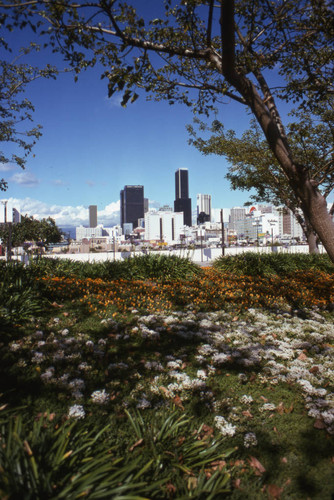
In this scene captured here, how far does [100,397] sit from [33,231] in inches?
2416

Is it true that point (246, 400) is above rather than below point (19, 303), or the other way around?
below

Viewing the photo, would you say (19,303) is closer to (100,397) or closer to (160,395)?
(100,397)

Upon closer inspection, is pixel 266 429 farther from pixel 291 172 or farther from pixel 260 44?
pixel 260 44

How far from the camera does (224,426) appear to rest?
9.03 feet

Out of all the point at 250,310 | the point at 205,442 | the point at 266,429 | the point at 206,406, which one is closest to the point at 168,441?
the point at 205,442

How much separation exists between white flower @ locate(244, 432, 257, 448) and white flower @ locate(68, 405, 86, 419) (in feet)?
4.83

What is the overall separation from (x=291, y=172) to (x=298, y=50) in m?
3.84

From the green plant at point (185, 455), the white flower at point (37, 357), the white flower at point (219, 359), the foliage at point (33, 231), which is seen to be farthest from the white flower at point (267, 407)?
the foliage at point (33, 231)

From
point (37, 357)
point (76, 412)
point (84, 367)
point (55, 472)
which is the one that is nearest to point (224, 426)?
point (76, 412)

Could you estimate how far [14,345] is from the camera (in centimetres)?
397

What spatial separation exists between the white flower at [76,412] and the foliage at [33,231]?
5735 centimetres

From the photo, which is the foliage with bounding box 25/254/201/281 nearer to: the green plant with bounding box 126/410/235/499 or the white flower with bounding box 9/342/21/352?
the white flower with bounding box 9/342/21/352

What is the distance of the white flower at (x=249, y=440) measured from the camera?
2554 millimetres

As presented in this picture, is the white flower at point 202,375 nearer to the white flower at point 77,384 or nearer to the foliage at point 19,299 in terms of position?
the white flower at point 77,384
